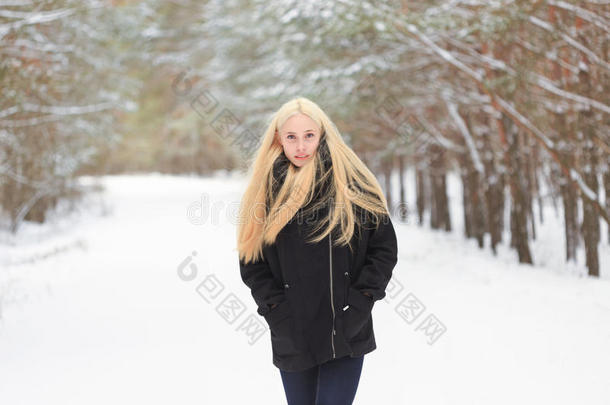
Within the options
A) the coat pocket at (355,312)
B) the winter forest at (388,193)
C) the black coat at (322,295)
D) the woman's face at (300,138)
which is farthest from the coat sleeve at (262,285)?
the winter forest at (388,193)

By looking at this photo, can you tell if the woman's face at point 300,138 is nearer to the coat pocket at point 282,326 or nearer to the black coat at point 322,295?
the black coat at point 322,295

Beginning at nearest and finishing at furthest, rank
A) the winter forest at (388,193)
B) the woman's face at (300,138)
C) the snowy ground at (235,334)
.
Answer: the woman's face at (300,138)
the snowy ground at (235,334)
the winter forest at (388,193)

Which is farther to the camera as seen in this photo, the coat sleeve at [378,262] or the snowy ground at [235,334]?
the snowy ground at [235,334]

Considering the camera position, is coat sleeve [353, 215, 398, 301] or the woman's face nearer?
coat sleeve [353, 215, 398, 301]

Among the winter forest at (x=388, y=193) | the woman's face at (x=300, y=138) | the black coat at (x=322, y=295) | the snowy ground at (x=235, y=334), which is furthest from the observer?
the winter forest at (x=388, y=193)

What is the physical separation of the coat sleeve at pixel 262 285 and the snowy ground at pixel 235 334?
0.63 metres

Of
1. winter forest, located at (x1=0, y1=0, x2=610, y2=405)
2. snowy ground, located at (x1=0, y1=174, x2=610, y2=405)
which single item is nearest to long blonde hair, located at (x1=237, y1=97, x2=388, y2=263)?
snowy ground, located at (x1=0, y1=174, x2=610, y2=405)

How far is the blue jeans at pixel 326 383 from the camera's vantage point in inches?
90.4

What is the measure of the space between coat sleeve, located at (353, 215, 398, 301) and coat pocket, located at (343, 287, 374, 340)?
33 millimetres

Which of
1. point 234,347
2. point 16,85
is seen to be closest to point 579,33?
point 234,347

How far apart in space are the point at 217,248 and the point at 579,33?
753cm

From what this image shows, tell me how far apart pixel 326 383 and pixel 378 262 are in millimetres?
597

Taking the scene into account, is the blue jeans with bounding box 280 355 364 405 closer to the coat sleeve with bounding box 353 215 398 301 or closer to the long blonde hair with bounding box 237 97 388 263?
the coat sleeve with bounding box 353 215 398 301

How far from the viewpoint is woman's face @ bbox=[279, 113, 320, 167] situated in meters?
2.46
